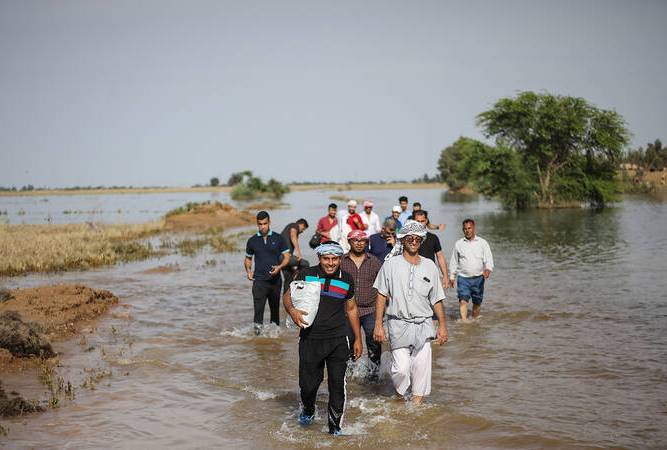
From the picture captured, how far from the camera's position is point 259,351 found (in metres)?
9.80

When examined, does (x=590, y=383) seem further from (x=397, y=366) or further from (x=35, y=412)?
(x=35, y=412)

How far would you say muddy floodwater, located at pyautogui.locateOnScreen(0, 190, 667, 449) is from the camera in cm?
624

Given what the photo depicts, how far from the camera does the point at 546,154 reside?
49844mm

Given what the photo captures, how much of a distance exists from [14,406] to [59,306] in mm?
5534

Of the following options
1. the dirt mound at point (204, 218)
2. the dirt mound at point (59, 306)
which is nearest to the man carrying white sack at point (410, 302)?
the dirt mound at point (59, 306)

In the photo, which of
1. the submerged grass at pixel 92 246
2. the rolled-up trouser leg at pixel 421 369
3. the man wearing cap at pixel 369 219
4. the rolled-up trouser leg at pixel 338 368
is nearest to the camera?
the rolled-up trouser leg at pixel 338 368

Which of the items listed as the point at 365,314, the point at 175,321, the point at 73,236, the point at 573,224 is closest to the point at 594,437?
the point at 365,314

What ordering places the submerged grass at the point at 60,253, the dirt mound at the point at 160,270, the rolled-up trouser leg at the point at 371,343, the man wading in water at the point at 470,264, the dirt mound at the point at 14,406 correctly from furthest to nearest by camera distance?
the submerged grass at the point at 60,253 < the dirt mound at the point at 160,270 < the man wading in water at the point at 470,264 < the rolled-up trouser leg at the point at 371,343 < the dirt mound at the point at 14,406

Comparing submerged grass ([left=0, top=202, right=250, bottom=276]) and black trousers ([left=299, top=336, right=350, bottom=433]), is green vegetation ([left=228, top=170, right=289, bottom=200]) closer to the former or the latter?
submerged grass ([left=0, top=202, right=250, bottom=276])

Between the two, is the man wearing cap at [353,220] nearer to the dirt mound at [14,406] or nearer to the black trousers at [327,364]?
the black trousers at [327,364]

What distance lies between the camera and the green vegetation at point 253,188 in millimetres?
89938

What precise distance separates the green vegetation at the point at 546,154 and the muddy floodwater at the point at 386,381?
35296mm

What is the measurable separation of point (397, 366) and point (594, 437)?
1.98 m

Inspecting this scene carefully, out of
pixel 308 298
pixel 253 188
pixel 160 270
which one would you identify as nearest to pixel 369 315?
pixel 308 298
